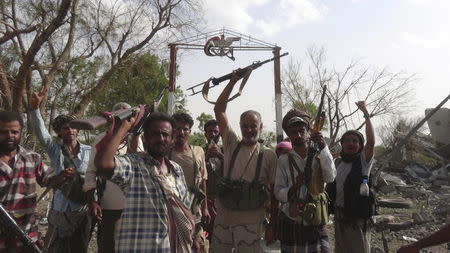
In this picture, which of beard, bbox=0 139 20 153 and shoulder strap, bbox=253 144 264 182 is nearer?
beard, bbox=0 139 20 153

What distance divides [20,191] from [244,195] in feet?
5.99

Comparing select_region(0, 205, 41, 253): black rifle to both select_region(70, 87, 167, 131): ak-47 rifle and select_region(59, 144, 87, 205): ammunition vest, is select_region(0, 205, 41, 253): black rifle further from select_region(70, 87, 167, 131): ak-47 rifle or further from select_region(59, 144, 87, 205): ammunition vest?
select_region(70, 87, 167, 131): ak-47 rifle

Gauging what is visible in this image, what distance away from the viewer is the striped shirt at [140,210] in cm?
244

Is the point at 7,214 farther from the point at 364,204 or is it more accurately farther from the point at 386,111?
the point at 386,111

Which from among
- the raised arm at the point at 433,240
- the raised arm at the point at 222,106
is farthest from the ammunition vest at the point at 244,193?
the raised arm at the point at 433,240

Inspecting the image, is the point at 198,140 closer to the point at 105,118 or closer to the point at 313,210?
the point at 313,210

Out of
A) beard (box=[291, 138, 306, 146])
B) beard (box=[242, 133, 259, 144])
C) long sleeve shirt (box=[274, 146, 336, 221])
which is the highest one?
beard (box=[242, 133, 259, 144])

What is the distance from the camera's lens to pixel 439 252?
680cm

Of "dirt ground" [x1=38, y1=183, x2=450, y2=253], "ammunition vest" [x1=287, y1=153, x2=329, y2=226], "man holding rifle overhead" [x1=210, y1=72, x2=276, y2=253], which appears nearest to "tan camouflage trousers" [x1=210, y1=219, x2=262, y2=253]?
"man holding rifle overhead" [x1=210, y1=72, x2=276, y2=253]

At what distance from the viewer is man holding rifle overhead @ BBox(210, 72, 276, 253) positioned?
373 cm

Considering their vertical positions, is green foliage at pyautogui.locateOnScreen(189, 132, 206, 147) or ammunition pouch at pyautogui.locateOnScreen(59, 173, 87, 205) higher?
green foliage at pyautogui.locateOnScreen(189, 132, 206, 147)

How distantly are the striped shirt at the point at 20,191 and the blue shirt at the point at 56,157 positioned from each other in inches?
22.8

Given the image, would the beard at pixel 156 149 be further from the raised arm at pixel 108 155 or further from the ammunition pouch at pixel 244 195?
the ammunition pouch at pixel 244 195

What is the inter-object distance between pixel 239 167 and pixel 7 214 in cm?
195
